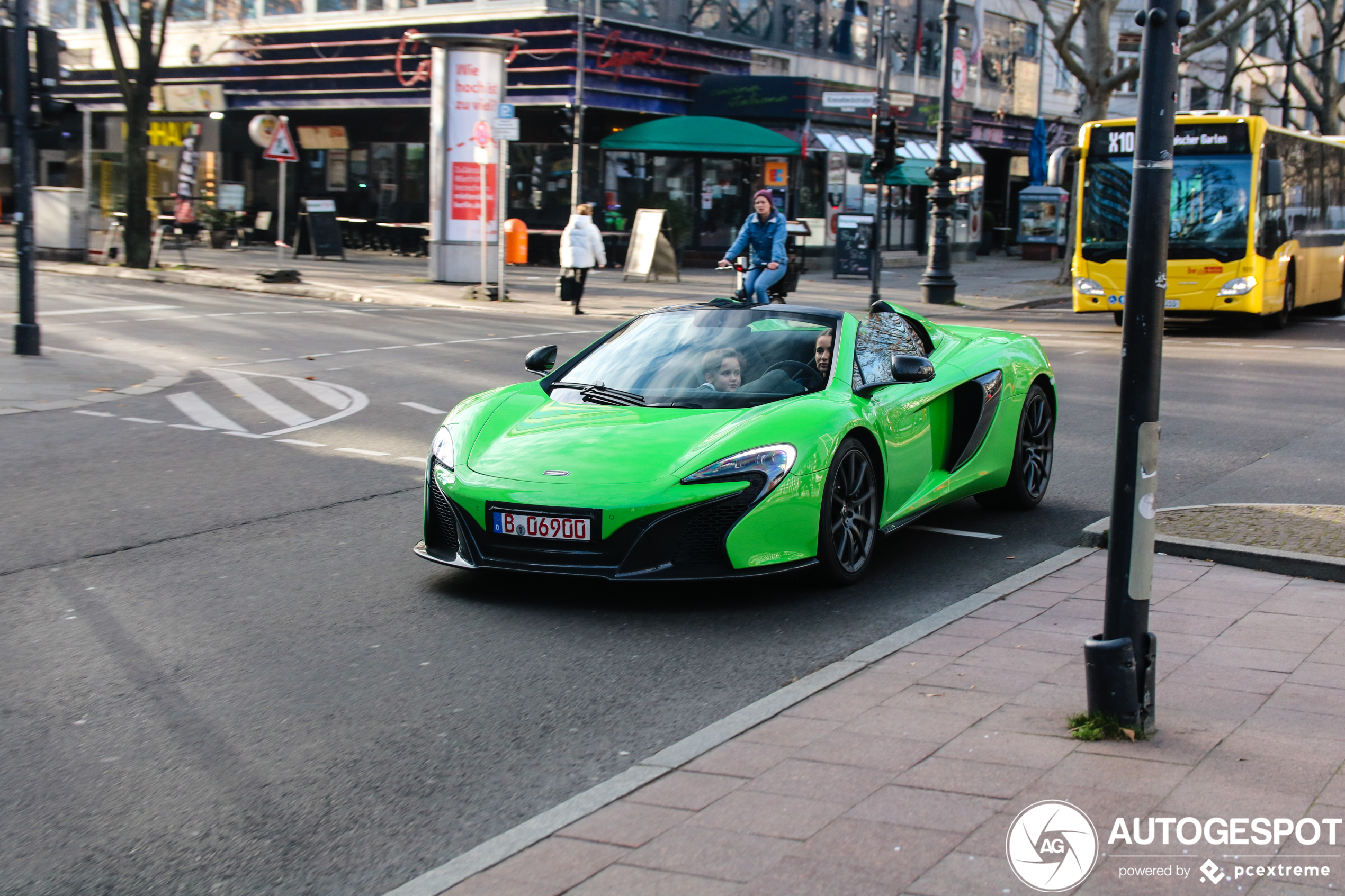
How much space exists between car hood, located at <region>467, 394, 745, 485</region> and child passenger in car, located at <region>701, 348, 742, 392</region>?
1.08 ft

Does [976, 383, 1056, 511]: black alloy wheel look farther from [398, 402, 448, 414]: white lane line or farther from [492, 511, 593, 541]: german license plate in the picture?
[398, 402, 448, 414]: white lane line

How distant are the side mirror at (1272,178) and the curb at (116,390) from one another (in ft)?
48.9

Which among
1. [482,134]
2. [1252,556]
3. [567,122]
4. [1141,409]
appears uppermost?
[567,122]

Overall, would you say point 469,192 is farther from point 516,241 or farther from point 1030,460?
point 1030,460

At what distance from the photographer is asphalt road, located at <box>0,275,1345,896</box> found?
376cm

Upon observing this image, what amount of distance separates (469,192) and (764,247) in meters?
9.65

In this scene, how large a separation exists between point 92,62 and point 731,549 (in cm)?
4286

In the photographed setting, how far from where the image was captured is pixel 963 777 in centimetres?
393

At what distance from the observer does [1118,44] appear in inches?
619

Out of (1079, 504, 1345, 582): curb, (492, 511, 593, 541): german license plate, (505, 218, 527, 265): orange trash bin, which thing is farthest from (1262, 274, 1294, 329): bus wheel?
(492, 511, 593, 541): german license plate

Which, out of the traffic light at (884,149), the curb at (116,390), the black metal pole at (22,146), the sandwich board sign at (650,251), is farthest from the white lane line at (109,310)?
the traffic light at (884,149)

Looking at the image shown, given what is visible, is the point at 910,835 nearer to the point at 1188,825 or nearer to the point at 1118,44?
the point at 1188,825

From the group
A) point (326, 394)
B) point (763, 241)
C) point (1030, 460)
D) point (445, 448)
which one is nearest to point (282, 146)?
point (763, 241)

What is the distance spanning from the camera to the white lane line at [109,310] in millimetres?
19672
